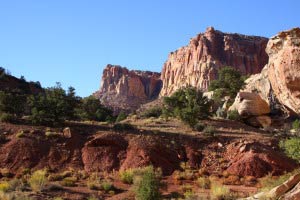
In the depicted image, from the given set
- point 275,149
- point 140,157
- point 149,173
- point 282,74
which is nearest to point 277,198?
point 282,74

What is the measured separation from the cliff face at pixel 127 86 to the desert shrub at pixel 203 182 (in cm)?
9775

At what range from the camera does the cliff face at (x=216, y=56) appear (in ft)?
Answer: 408

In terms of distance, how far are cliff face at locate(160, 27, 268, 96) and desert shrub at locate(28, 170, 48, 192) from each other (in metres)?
93.2

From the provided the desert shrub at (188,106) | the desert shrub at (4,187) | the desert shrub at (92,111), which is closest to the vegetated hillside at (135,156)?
the desert shrub at (188,106)

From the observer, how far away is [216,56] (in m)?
128

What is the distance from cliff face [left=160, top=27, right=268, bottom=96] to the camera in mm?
124500

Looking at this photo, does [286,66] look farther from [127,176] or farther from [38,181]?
[38,181]

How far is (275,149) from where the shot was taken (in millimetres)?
33000

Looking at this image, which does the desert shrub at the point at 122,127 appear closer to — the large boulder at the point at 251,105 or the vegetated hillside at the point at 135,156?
the vegetated hillside at the point at 135,156

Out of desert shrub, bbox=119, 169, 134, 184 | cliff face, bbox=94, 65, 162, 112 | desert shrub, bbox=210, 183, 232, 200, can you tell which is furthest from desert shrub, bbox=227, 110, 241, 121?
cliff face, bbox=94, 65, 162, 112

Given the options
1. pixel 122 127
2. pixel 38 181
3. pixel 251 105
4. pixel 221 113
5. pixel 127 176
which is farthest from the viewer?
pixel 221 113

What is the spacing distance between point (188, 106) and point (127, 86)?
96223mm

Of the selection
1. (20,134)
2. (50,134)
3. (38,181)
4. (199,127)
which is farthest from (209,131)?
(38,181)

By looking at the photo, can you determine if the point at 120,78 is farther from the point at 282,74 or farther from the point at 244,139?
the point at 282,74
